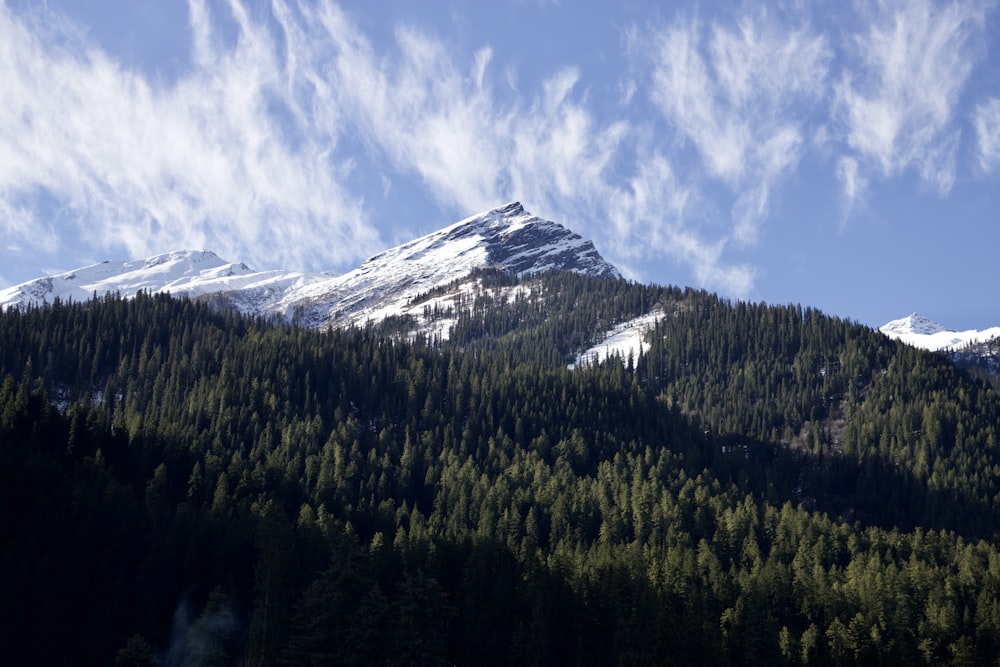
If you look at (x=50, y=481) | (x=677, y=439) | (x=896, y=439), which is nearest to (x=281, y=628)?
(x=50, y=481)

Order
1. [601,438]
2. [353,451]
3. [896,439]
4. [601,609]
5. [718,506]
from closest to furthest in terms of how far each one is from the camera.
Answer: [601,609] → [718,506] → [353,451] → [601,438] → [896,439]

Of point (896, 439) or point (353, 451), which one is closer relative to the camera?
point (353, 451)

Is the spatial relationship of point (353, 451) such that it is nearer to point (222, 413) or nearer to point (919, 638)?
point (222, 413)

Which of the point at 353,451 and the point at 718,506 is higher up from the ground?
the point at 353,451

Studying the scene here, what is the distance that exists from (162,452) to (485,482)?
49.5 m

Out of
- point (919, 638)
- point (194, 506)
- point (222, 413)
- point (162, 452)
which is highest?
point (222, 413)

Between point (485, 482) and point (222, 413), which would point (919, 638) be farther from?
point (222, 413)

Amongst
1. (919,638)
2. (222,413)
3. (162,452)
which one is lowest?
(919,638)

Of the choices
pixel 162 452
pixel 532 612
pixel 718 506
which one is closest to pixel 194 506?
pixel 162 452

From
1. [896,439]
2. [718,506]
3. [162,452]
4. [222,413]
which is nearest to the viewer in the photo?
[162,452]

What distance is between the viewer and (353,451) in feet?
519

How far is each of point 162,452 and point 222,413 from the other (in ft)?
146

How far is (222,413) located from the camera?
169 metres

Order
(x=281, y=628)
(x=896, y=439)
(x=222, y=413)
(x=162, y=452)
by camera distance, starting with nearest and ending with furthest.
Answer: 1. (x=281, y=628)
2. (x=162, y=452)
3. (x=222, y=413)
4. (x=896, y=439)
